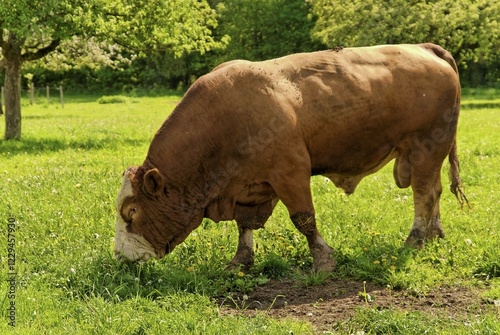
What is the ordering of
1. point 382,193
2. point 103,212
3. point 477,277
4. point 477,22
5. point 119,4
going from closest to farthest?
1. point 477,277
2. point 103,212
3. point 382,193
4. point 119,4
5. point 477,22

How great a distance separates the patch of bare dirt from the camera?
5.82 meters

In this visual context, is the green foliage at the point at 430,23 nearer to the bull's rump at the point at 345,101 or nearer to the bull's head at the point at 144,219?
the bull's rump at the point at 345,101

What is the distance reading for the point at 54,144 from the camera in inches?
690

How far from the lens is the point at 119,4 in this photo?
17.9 meters

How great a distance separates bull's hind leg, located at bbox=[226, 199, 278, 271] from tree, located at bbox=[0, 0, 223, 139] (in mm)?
10632

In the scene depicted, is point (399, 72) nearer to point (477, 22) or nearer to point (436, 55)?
point (436, 55)

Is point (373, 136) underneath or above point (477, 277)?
above

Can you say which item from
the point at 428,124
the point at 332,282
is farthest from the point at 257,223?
the point at 428,124

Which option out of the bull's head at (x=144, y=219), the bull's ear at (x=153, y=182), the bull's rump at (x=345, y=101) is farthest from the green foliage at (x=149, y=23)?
the bull's ear at (x=153, y=182)

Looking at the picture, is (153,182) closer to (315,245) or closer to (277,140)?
(277,140)

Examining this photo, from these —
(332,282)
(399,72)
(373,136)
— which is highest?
(399,72)

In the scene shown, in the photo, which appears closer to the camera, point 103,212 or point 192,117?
point 192,117

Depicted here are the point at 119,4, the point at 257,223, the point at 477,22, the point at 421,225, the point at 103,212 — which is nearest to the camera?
the point at 257,223

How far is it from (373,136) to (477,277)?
1.75m
